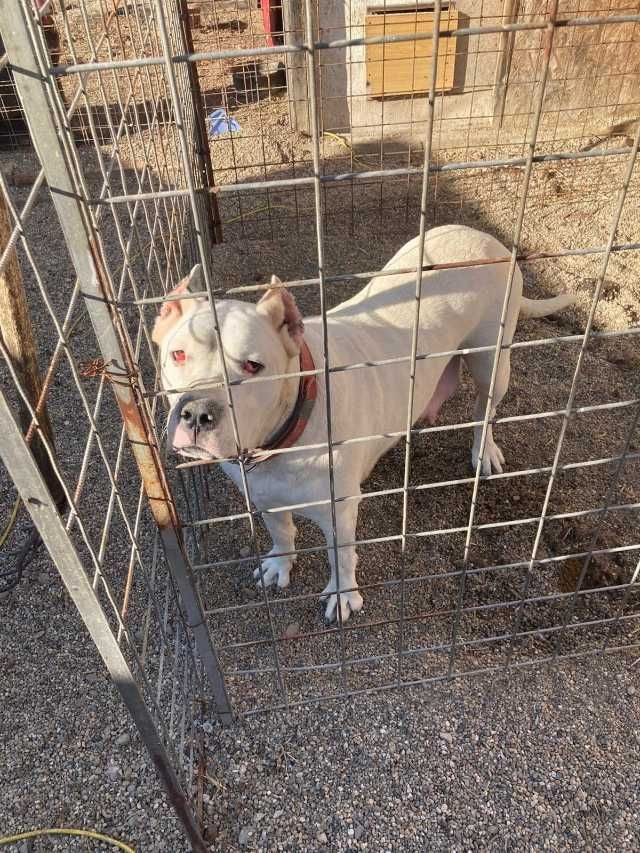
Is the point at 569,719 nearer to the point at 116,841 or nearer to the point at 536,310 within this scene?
the point at 116,841

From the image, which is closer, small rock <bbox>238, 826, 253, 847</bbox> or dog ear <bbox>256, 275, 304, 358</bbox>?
dog ear <bbox>256, 275, 304, 358</bbox>

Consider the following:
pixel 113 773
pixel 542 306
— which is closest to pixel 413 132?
pixel 542 306

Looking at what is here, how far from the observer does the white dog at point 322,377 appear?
1544 mm

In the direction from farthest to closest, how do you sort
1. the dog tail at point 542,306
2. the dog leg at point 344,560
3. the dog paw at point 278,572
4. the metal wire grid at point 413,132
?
the metal wire grid at point 413,132
the dog tail at point 542,306
the dog paw at point 278,572
the dog leg at point 344,560

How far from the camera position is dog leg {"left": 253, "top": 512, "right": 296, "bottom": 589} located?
2367mm

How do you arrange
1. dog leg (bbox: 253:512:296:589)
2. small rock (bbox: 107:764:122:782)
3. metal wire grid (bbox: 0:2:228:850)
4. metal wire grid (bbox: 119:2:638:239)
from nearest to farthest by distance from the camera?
metal wire grid (bbox: 0:2:228:850) < small rock (bbox: 107:764:122:782) < dog leg (bbox: 253:512:296:589) < metal wire grid (bbox: 119:2:638:239)

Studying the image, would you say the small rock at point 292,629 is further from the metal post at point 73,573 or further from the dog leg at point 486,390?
the dog leg at point 486,390

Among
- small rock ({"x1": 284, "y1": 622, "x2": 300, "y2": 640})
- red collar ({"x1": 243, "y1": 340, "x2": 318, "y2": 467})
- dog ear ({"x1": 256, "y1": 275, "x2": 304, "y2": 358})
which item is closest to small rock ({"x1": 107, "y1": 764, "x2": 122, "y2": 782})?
small rock ({"x1": 284, "y1": 622, "x2": 300, "y2": 640})

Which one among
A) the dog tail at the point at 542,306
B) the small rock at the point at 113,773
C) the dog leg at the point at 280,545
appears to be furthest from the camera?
the dog tail at the point at 542,306

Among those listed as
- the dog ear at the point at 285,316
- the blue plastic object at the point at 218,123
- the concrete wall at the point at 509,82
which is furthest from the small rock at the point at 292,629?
the blue plastic object at the point at 218,123

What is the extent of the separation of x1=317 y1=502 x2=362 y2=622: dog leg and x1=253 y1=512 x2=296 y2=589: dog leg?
152mm

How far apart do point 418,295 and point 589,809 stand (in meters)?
1.64

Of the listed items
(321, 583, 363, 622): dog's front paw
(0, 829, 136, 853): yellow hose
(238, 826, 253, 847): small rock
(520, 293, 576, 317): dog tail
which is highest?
(520, 293, 576, 317): dog tail

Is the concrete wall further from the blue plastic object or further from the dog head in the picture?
the dog head
